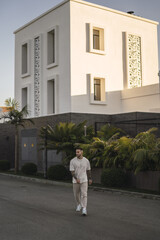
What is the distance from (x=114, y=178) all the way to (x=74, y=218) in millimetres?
7273

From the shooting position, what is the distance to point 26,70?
3152 centimetres

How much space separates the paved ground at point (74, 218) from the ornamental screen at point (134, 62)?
16185 mm

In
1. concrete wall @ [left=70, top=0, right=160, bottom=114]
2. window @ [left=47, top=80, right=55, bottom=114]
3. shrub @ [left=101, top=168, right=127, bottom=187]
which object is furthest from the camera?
window @ [left=47, top=80, right=55, bottom=114]

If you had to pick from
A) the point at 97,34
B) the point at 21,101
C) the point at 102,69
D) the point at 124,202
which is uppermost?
the point at 97,34

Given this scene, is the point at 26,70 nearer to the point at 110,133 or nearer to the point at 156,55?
the point at 156,55

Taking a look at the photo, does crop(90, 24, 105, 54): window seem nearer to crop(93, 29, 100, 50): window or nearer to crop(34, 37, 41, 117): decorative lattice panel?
crop(93, 29, 100, 50): window

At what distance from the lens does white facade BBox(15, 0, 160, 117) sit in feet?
86.8

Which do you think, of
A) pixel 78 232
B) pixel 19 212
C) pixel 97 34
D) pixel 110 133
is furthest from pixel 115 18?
pixel 78 232

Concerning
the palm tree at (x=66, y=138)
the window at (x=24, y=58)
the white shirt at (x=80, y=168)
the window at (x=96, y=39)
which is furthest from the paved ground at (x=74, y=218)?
the window at (x=24, y=58)

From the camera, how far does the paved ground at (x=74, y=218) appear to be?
7.69 m

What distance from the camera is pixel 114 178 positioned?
1666 cm

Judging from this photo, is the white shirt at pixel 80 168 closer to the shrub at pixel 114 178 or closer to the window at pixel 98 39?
the shrub at pixel 114 178

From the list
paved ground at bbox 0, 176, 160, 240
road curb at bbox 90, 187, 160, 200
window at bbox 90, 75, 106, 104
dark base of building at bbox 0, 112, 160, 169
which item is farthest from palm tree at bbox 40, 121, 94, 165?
window at bbox 90, 75, 106, 104

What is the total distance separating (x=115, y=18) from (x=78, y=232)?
2369cm
